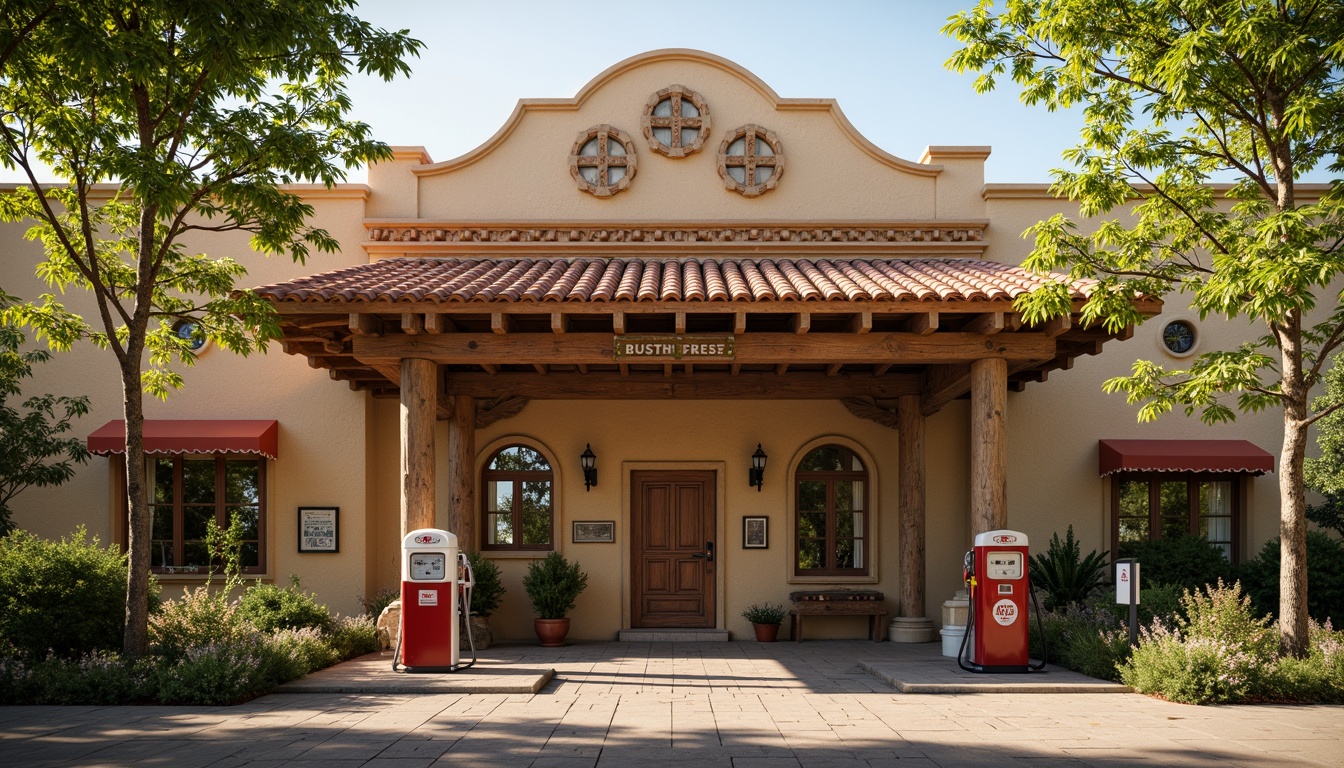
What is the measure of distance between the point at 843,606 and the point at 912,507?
158cm

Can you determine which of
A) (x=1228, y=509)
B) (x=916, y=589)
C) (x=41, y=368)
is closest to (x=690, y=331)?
(x=916, y=589)

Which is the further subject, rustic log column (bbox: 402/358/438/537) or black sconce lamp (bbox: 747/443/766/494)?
black sconce lamp (bbox: 747/443/766/494)

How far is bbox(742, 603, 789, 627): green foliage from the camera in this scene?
44.4 ft

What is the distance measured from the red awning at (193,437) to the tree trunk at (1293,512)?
1130cm

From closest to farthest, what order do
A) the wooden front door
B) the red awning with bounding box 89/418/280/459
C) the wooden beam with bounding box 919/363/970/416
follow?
1. the wooden beam with bounding box 919/363/970/416
2. the red awning with bounding box 89/418/280/459
3. the wooden front door

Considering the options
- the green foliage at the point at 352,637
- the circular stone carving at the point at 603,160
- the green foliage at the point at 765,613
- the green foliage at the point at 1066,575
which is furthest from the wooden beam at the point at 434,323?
the green foliage at the point at 1066,575

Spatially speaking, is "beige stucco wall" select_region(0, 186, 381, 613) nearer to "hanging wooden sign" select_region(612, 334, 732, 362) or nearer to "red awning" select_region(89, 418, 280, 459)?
"red awning" select_region(89, 418, 280, 459)

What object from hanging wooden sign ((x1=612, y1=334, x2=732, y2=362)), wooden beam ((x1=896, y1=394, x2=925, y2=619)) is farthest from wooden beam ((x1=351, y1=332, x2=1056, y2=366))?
wooden beam ((x1=896, y1=394, x2=925, y2=619))

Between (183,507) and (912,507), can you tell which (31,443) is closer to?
(183,507)

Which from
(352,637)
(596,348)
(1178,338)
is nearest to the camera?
(596,348)

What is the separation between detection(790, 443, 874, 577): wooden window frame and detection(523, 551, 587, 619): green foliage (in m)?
2.99

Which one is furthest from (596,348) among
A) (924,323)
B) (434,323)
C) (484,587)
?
(484,587)

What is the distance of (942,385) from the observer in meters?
12.2

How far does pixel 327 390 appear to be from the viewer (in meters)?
13.7
